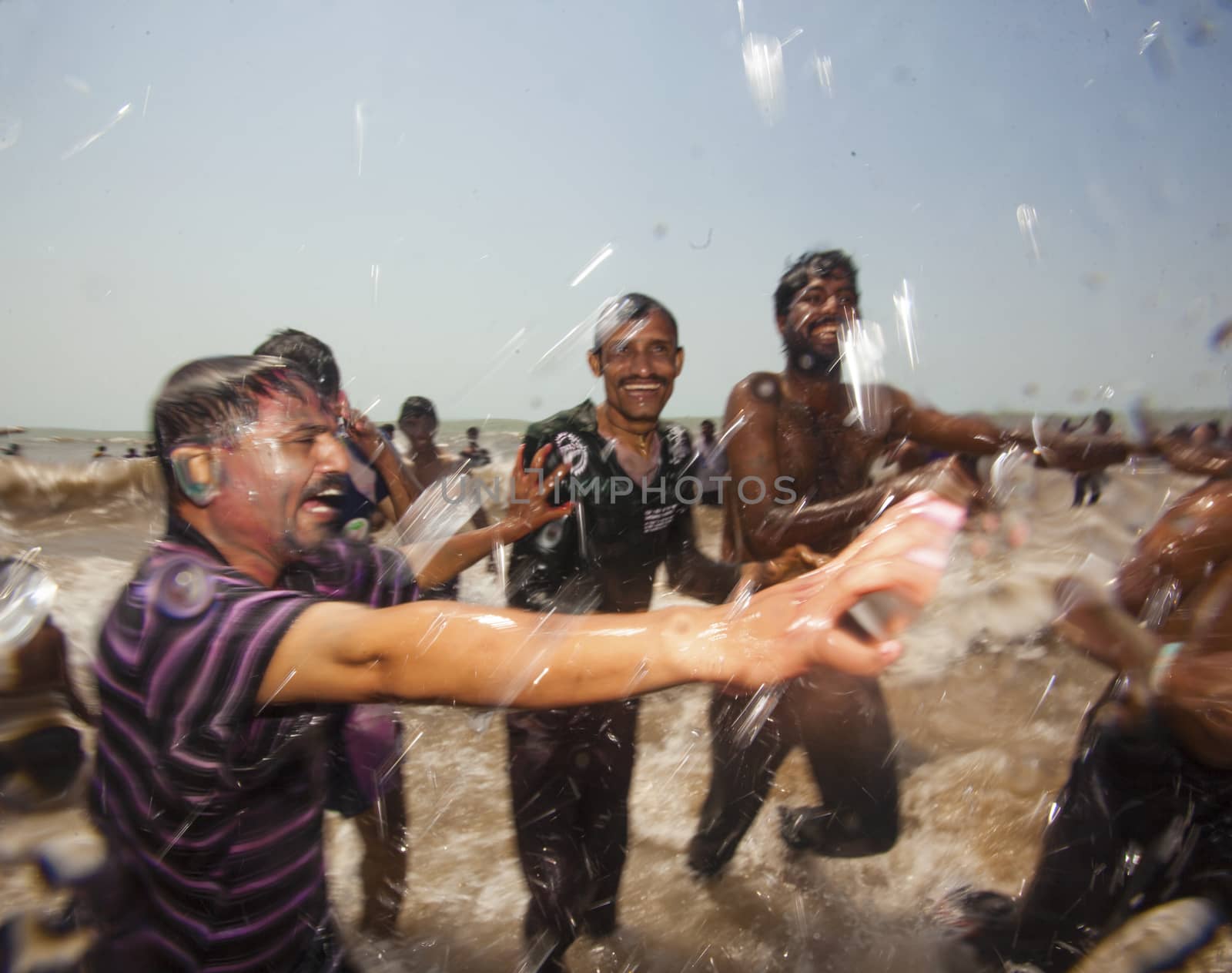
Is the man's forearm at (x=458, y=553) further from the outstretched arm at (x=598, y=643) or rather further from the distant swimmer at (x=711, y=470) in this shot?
the outstretched arm at (x=598, y=643)

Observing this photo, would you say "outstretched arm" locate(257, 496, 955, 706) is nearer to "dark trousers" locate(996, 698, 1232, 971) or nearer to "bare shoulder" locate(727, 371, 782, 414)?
"dark trousers" locate(996, 698, 1232, 971)

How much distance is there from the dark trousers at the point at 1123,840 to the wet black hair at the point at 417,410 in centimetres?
365

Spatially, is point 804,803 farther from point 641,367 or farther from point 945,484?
point 641,367

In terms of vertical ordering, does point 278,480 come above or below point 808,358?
below

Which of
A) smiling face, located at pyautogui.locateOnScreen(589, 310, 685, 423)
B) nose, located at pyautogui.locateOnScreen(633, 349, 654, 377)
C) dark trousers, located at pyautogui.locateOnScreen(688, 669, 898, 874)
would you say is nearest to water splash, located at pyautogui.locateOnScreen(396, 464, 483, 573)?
smiling face, located at pyautogui.locateOnScreen(589, 310, 685, 423)

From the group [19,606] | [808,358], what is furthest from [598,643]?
[19,606]

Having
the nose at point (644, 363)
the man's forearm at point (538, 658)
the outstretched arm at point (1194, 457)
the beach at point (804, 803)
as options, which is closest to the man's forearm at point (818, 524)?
the beach at point (804, 803)

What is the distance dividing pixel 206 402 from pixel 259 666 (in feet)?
2.03

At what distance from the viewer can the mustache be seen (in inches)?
57.0

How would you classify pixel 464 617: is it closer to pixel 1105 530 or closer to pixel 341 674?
pixel 341 674

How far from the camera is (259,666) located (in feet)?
3.51

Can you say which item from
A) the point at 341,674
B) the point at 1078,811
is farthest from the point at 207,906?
the point at 1078,811

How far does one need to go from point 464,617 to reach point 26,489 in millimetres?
12204

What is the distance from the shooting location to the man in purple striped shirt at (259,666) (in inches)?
42.8
